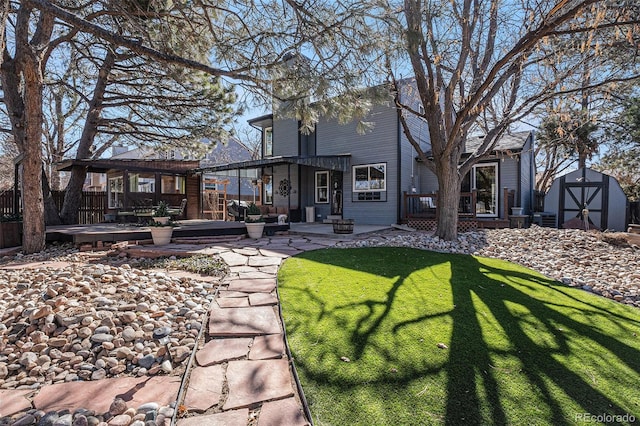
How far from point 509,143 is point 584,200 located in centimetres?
359

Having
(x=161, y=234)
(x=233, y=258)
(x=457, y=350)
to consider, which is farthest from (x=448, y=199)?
(x=161, y=234)

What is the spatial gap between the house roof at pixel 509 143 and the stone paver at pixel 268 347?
10.6m

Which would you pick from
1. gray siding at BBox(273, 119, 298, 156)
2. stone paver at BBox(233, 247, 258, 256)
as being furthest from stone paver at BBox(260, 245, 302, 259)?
gray siding at BBox(273, 119, 298, 156)

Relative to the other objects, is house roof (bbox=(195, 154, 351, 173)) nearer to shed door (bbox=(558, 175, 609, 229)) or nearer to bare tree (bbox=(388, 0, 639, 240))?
bare tree (bbox=(388, 0, 639, 240))

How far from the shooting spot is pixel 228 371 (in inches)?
79.0

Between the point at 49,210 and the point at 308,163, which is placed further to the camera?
the point at 308,163

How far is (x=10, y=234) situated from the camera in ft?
21.5

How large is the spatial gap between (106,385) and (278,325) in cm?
125

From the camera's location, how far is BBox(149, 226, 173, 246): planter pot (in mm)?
6633

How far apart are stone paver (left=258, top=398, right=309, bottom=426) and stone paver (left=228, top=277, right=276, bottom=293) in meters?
1.90

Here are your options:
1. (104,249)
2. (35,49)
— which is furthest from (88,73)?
(104,249)

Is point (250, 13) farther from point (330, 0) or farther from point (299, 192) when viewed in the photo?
point (299, 192)

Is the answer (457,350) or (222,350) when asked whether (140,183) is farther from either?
(457,350)
